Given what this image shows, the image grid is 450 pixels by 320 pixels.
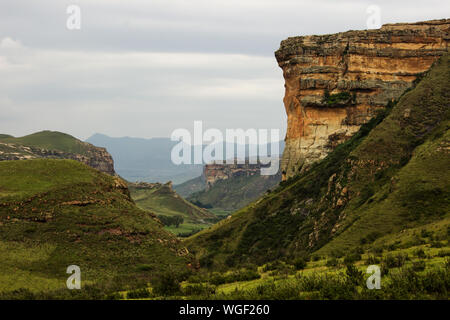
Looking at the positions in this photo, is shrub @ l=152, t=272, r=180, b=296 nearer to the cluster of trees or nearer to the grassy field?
the grassy field

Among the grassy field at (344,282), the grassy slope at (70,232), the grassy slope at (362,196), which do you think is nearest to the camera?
the grassy field at (344,282)

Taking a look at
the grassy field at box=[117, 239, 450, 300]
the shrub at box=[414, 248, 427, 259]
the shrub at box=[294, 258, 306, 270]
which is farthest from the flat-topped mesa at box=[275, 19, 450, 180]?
the shrub at box=[414, 248, 427, 259]

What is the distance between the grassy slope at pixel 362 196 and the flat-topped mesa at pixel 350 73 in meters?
5.39

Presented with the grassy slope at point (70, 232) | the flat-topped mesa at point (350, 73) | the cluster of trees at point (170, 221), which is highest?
the flat-topped mesa at point (350, 73)

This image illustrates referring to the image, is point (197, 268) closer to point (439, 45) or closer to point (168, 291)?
point (168, 291)

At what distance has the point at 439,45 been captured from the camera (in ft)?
254

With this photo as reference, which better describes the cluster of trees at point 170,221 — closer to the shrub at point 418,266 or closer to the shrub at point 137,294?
the shrub at point 137,294

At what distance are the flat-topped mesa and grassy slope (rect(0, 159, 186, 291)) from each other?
35.1m

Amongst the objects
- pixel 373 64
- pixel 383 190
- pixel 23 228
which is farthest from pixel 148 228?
pixel 373 64

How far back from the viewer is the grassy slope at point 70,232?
4034 centimetres

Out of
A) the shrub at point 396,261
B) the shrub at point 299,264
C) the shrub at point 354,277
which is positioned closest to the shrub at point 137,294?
the shrub at point 299,264

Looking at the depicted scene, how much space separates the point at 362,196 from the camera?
5203 centimetres
